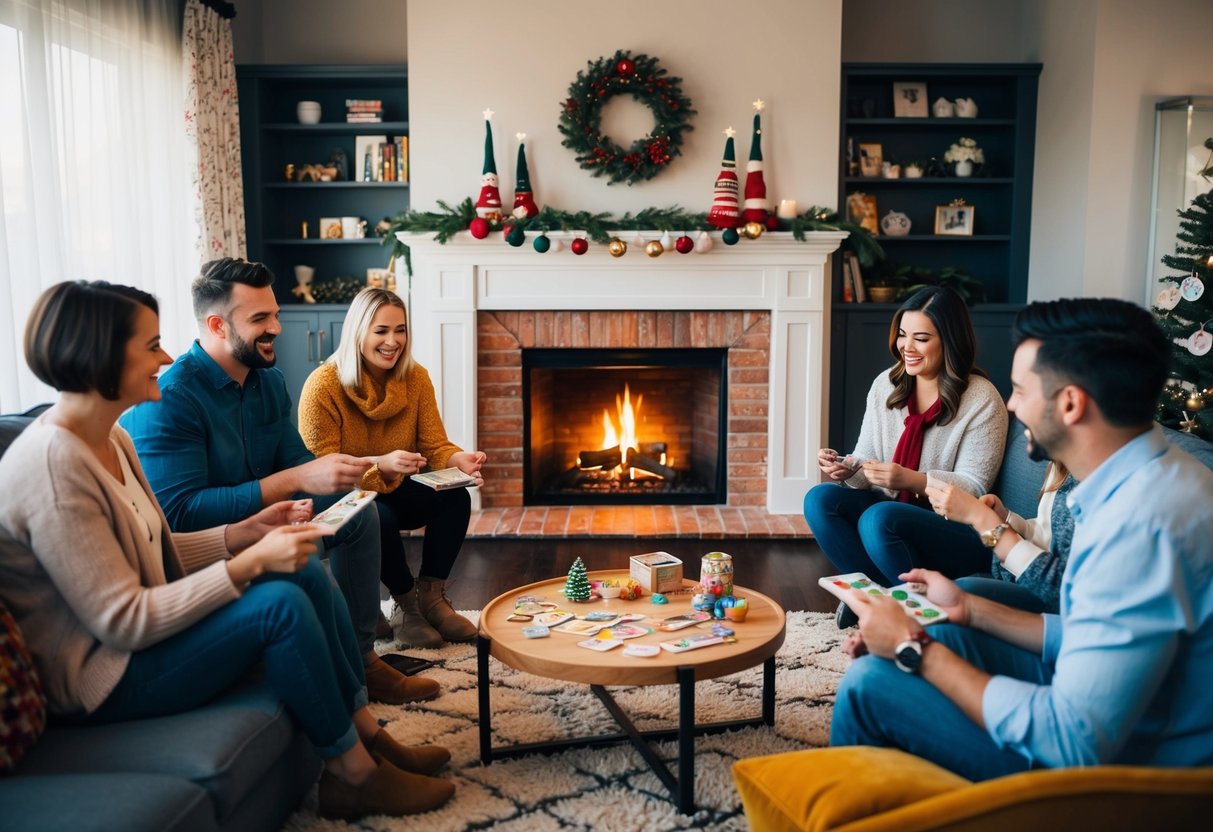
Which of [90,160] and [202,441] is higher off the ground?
[90,160]

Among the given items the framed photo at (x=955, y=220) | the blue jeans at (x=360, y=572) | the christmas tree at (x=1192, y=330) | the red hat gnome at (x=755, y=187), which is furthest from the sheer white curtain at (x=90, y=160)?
the christmas tree at (x=1192, y=330)

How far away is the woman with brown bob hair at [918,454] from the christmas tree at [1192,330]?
1.26 meters

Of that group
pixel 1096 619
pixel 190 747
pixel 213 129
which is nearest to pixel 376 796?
pixel 190 747

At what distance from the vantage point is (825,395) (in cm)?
490

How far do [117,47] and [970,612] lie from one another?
3905 mm

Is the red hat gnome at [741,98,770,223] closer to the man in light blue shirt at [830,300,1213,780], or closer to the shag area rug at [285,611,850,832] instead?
the shag area rug at [285,611,850,832]

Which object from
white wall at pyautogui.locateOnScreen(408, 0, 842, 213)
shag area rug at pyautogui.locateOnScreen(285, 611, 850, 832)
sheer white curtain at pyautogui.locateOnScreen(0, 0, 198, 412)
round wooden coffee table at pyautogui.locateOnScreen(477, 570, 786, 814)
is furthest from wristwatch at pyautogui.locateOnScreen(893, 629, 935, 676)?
white wall at pyautogui.locateOnScreen(408, 0, 842, 213)

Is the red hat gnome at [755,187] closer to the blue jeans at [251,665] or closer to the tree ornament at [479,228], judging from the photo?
the tree ornament at [479,228]

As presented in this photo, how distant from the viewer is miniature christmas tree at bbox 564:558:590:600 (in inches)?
95.8

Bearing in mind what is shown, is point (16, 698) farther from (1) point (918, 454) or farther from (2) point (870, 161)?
(2) point (870, 161)

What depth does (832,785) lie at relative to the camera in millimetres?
1344

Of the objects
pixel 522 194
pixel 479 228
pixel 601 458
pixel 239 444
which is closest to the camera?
pixel 239 444

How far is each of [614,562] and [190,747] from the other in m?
2.51

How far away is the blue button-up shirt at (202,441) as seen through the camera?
2.33m
